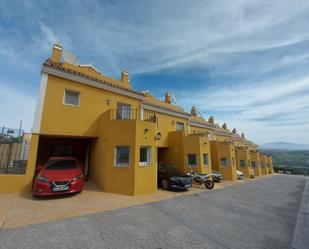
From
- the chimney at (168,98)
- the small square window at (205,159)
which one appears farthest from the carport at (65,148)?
the chimney at (168,98)

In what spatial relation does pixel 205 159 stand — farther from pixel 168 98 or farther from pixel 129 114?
pixel 168 98

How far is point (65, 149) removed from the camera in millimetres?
12906

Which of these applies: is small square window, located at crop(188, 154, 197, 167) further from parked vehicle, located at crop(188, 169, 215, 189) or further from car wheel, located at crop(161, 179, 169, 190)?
car wheel, located at crop(161, 179, 169, 190)

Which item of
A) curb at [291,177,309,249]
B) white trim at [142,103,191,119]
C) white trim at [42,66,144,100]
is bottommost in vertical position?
curb at [291,177,309,249]

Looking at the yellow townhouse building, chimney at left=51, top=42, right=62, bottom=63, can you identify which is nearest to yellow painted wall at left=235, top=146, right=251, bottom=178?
A: the yellow townhouse building

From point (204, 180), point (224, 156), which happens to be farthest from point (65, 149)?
point (224, 156)

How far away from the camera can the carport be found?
12.0 metres

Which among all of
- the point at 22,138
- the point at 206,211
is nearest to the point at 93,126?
the point at 22,138

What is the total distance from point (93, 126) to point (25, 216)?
244 inches

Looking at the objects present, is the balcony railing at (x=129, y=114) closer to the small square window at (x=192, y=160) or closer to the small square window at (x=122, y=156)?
the small square window at (x=122, y=156)

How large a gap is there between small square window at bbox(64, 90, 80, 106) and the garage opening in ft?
10.8

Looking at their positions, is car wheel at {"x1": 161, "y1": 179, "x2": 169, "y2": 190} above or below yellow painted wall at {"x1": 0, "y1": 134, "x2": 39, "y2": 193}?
below

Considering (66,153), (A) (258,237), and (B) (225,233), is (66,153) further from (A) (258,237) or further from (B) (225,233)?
(A) (258,237)

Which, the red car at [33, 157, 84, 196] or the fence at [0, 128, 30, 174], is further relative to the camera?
the fence at [0, 128, 30, 174]
